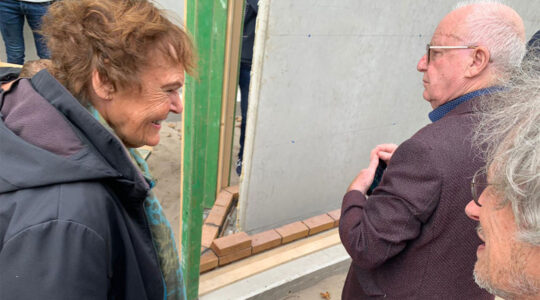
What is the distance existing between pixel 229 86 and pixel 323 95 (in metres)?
0.90

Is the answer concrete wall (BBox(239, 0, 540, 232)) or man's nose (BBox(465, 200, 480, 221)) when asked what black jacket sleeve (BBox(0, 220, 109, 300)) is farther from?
concrete wall (BBox(239, 0, 540, 232))

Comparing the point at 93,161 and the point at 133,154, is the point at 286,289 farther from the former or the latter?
the point at 93,161

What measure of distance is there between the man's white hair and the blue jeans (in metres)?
4.05

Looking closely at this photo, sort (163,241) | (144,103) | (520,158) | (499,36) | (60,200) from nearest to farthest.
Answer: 1. (520,158)
2. (60,200)
3. (144,103)
4. (163,241)
5. (499,36)

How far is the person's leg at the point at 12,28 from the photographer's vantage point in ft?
13.4

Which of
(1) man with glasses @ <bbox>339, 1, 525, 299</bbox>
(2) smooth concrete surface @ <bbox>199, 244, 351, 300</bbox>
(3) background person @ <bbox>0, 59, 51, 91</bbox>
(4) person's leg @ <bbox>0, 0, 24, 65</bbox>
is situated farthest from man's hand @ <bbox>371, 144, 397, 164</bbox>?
(4) person's leg @ <bbox>0, 0, 24, 65</bbox>

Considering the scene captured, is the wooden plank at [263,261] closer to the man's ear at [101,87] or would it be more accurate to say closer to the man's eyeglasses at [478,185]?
the man's ear at [101,87]

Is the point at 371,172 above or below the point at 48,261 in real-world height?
below

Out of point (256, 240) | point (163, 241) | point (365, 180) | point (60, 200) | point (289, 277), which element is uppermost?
point (60, 200)

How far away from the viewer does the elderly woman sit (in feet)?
2.82

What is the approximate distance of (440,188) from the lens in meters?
1.29

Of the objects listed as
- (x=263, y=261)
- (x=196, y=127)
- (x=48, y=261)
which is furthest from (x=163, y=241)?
(x=263, y=261)

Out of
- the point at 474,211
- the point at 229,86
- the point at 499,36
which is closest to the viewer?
the point at 474,211

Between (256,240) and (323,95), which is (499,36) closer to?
(323,95)
